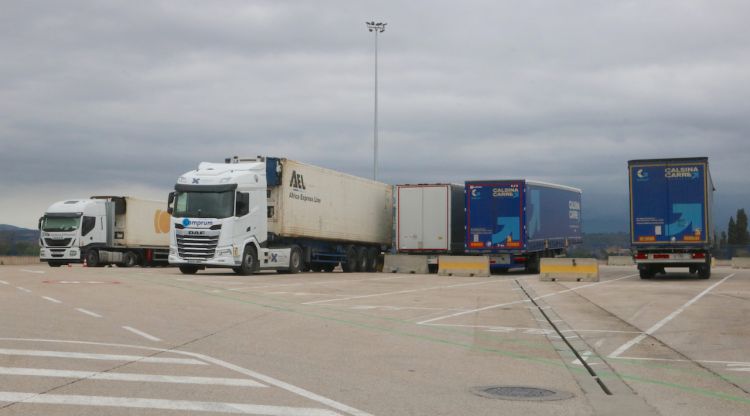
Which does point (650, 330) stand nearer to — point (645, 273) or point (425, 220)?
point (645, 273)

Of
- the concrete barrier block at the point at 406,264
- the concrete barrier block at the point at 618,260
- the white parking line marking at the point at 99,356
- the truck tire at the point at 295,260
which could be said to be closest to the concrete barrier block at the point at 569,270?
the concrete barrier block at the point at 406,264

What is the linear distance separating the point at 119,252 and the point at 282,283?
74.7 ft

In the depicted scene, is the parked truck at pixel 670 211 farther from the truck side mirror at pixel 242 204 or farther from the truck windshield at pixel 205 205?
the truck windshield at pixel 205 205

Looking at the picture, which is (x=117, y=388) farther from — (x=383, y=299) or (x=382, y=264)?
(x=382, y=264)

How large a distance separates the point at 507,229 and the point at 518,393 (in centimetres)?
2886

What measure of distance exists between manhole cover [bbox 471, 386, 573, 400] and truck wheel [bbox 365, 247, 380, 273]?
32.9 metres

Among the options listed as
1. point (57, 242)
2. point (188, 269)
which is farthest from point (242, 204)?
point (57, 242)

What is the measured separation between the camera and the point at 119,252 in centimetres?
4634

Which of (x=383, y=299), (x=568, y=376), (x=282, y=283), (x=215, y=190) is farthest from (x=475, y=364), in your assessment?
(x=215, y=190)

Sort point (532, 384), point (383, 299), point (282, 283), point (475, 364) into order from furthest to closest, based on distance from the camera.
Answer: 1. point (282, 283)
2. point (383, 299)
3. point (475, 364)
4. point (532, 384)

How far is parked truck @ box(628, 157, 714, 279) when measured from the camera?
29.5 meters

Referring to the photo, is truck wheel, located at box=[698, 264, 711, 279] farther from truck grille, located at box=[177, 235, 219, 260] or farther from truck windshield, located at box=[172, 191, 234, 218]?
truck grille, located at box=[177, 235, 219, 260]

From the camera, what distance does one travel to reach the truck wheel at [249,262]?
102 feet

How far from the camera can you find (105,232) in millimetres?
45000
